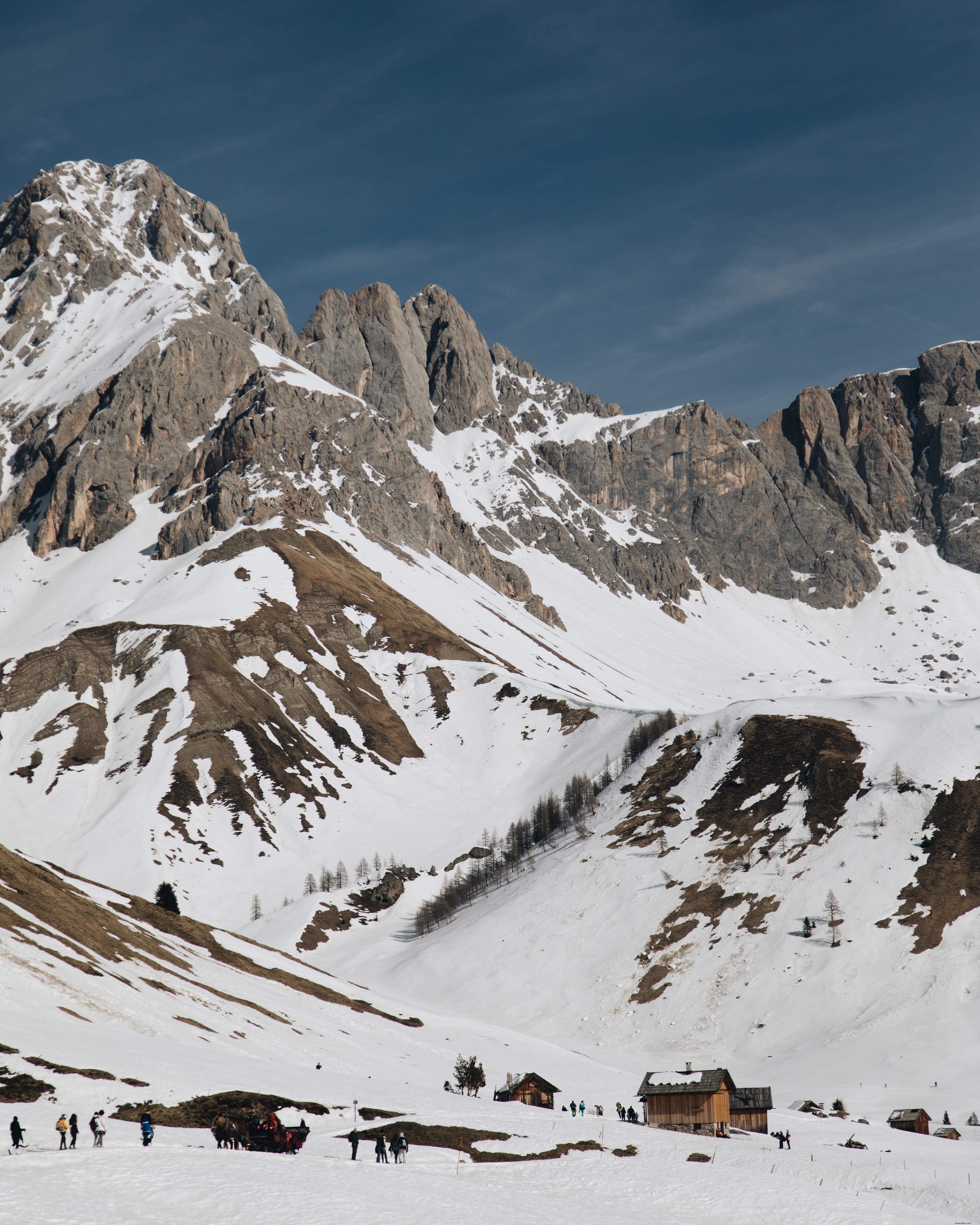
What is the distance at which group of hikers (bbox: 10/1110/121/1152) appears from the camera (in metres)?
37.2

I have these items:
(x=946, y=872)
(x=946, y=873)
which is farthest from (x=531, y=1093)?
(x=946, y=872)

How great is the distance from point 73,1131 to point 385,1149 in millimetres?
14496

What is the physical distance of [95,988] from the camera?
67125 mm

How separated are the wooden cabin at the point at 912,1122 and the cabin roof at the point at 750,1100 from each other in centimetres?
944

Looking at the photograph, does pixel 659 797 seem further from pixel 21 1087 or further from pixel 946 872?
pixel 21 1087

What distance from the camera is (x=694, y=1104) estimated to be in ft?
240

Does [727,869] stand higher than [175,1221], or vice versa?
[727,869]

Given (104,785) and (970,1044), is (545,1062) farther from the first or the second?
(104,785)

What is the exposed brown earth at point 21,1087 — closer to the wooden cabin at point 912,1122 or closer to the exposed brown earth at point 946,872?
the wooden cabin at point 912,1122

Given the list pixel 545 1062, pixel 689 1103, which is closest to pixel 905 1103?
pixel 689 1103

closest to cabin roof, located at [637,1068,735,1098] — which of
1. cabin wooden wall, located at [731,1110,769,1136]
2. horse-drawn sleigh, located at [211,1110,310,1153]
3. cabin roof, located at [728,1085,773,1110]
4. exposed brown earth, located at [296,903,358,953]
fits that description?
cabin roof, located at [728,1085,773,1110]

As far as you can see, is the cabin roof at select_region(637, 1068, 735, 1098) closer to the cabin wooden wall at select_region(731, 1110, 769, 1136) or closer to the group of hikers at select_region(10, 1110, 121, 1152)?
the cabin wooden wall at select_region(731, 1110, 769, 1136)

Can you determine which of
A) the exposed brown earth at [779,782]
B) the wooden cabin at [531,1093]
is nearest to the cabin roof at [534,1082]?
the wooden cabin at [531,1093]

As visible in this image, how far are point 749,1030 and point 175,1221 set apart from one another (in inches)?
3362
